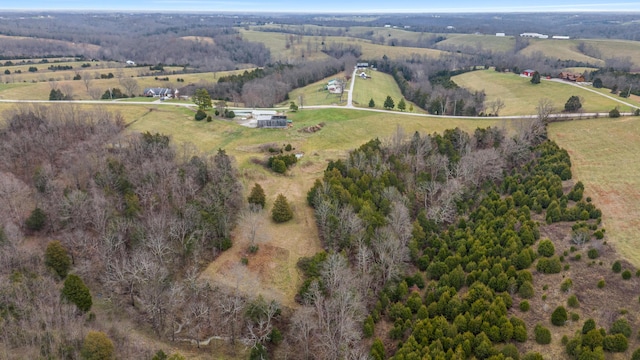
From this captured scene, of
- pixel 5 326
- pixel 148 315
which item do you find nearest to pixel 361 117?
pixel 148 315

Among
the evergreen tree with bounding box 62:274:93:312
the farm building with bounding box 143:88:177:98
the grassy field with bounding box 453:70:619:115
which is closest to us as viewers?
the evergreen tree with bounding box 62:274:93:312

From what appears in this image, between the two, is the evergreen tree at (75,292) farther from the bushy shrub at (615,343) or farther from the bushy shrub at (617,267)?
the bushy shrub at (617,267)

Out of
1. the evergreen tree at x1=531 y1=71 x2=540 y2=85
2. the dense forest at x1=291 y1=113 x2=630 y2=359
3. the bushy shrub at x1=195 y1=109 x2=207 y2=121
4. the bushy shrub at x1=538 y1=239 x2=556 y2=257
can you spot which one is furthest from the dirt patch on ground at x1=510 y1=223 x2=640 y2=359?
the evergreen tree at x1=531 y1=71 x2=540 y2=85

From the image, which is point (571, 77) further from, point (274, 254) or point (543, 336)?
point (274, 254)

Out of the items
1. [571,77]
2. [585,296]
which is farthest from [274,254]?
[571,77]

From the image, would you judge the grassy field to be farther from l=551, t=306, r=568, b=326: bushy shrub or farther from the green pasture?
l=551, t=306, r=568, b=326: bushy shrub

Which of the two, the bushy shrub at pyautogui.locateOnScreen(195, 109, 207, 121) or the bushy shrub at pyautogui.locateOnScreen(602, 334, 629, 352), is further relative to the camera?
the bushy shrub at pyautogui.locateOnScreen(195, 109, 207, 121)

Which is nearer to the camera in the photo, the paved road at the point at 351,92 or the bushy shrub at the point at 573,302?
the bushy shrub at the point at 573,302

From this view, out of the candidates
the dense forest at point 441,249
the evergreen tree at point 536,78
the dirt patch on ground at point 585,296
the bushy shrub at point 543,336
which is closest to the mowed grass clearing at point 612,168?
the dense forest at point 441,249
